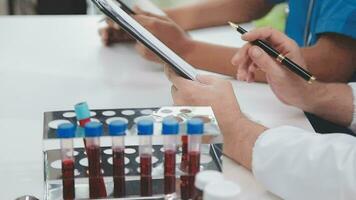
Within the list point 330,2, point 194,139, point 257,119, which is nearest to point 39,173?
point 194,139

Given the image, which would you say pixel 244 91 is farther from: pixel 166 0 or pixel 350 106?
pixel 166 0

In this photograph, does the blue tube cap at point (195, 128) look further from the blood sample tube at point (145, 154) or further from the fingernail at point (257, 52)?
the fingernail at point (257, 52)

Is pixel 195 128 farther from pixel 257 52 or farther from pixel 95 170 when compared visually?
pixel 257 52

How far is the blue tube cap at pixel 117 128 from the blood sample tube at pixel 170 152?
2.2 inches

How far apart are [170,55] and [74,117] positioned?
0.32 metres

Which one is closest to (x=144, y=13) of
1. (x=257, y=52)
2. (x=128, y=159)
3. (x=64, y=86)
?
(x=64, y=86)

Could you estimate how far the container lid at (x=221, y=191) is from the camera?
1.92ft

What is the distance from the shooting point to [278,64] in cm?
116

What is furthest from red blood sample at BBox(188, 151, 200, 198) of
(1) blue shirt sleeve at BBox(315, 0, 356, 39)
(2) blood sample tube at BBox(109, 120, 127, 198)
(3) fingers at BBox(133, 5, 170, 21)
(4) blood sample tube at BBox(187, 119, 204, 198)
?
(3) fingers at BBox(133, 5, 170, 21)

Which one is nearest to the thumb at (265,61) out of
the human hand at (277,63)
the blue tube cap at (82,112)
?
the human hand at (277,63)

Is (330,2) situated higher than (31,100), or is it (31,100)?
(330,2)

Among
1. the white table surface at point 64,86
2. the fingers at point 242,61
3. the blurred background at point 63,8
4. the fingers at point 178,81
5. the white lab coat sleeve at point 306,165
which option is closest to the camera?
the white lab coat sleeve at point 306,165

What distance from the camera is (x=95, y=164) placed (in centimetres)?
77

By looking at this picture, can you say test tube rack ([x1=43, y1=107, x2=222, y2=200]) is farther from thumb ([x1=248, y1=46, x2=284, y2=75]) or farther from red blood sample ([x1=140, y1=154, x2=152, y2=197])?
thumb ([x1=248, y1=46, x2=284, y2=75])
